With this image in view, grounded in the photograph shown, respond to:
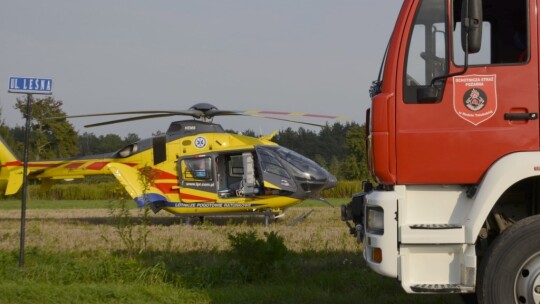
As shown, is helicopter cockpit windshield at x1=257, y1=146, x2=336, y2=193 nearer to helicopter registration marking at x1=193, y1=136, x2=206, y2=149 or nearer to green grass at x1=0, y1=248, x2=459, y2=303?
helicopter registration marking at x1=193, y1=136, x2=206, y2=149

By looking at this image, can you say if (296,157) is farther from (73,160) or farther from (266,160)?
(73,160)

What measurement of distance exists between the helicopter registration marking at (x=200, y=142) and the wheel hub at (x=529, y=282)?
11.9 metres

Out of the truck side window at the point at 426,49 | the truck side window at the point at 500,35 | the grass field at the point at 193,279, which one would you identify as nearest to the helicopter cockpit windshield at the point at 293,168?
the grass field at the point at 193,279

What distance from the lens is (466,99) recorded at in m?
5.38

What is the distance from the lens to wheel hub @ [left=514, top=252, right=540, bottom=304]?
5137 millimetres

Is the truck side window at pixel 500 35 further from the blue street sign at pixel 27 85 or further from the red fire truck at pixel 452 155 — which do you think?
the blue street sign at pixel 27 85

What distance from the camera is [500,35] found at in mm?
5910

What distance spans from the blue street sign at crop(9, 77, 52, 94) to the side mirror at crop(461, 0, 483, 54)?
5477 millimetres

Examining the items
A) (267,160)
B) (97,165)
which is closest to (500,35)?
(267,160)

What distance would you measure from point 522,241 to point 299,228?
31.8ft

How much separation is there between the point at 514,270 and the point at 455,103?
132 centimetres

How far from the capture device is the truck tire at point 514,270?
517 centimetres

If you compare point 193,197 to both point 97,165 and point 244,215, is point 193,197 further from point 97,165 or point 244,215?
point 97,165

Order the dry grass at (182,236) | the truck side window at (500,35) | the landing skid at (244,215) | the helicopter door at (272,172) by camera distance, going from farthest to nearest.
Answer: the landing skid at (244,215) < the helicopter door at (272,172) < the dry grass at (182,236) < the truck side window at (500,35)
